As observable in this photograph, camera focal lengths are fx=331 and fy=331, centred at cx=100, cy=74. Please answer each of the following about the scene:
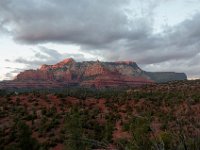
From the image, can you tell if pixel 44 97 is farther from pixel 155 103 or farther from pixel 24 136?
pixel 24 136

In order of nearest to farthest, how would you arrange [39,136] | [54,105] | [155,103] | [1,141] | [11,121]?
[1,141] < [39,136] < [11,121] < [54,105] < [155,103]

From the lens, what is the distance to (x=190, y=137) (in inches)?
198

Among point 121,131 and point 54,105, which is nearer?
point 121,131

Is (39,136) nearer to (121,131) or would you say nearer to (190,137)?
(121,131)

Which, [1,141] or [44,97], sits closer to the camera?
[1,141]

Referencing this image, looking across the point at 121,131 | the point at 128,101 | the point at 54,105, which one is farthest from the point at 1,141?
the point at 128,101

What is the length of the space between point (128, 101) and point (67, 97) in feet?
30.6

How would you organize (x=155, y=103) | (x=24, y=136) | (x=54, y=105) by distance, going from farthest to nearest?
(x=155, y=103) < (x=54, y=105) < (x=24, y=136)

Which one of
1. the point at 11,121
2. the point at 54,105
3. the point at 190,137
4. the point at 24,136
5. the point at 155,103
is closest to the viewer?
the point at 190,137

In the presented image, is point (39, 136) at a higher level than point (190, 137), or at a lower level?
lower

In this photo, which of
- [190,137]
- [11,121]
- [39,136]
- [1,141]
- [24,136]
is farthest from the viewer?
[11,121]

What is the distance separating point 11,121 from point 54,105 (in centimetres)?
1007

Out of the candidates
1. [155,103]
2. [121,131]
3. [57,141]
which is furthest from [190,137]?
[155,103]

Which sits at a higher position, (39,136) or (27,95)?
(27,95)
